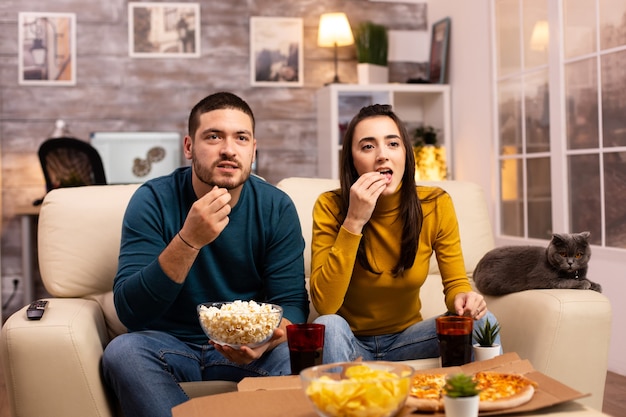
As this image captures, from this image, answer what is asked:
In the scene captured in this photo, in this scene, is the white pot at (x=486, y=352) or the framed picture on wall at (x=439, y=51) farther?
the framed picture on wall at (x=439, y=51)

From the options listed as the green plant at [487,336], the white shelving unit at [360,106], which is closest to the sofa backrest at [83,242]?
the green plant at [487,336]

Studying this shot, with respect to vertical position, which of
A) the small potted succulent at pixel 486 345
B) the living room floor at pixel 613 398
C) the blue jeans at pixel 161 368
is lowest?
the living room floor at pixel 613 398

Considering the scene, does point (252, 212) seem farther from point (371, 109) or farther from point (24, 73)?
point (24, 73)

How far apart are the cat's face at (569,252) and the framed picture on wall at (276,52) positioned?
3590 millimetres

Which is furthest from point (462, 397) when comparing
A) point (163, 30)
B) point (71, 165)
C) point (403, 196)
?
point (163, 30)

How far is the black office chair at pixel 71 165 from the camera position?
4828 millimetres

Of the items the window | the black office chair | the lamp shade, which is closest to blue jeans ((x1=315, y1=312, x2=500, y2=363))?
the window

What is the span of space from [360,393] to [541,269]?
1.30 meters

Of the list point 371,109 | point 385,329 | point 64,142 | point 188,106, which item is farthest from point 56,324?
point 188,106

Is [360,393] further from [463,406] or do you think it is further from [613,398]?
[613,398]

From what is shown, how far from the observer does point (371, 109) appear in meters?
2.19

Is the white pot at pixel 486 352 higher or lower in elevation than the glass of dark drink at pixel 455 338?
lower

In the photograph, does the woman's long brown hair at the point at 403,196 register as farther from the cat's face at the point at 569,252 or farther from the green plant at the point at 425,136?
the green plant at the point at 425,136

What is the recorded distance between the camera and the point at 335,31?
18.1 feet
